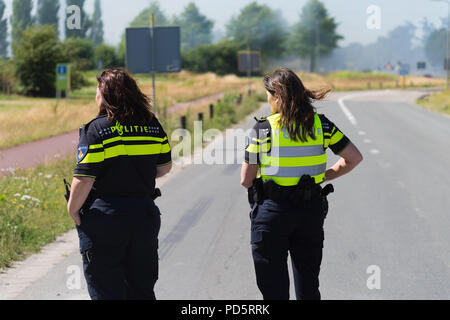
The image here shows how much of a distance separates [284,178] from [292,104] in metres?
0.41

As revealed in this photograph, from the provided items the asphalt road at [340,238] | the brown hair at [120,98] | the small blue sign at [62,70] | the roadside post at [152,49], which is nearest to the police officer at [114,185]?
the brown hair at [120,98]

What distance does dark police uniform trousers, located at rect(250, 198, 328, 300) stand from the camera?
374 centimetres

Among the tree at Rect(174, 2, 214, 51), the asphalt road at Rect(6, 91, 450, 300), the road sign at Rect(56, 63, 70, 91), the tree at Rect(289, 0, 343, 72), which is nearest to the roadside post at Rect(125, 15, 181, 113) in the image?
the asphalt road at Rect(6, 91, 450, 300)

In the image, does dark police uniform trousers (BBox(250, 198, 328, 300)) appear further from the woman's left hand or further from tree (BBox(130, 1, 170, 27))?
tree (BBox(130, 1, 170, 27))

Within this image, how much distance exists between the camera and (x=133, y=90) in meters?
3.65

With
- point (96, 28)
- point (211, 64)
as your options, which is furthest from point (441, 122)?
point (96, 28)

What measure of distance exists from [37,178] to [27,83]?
41711 mm

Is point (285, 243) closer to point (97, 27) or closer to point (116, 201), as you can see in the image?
point (116, 201)

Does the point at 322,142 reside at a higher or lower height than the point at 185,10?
lower

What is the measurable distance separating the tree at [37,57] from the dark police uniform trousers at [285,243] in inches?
1877

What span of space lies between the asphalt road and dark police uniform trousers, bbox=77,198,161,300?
1.74 m

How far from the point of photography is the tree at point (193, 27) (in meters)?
159
